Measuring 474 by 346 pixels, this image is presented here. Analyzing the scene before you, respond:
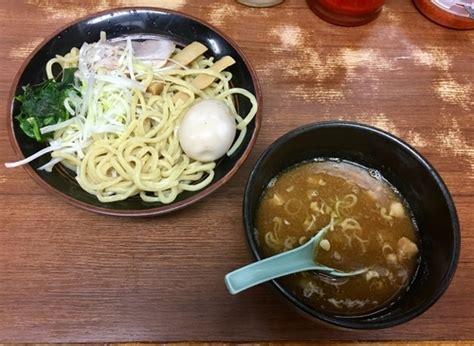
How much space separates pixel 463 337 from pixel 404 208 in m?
0.34

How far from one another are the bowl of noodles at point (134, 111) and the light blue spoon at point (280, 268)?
307mm

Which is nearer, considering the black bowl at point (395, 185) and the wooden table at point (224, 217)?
the black bowl at point (395, 185)

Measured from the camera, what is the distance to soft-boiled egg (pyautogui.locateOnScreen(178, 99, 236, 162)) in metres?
1.26

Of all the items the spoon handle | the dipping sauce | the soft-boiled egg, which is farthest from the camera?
the soft-boiled egg

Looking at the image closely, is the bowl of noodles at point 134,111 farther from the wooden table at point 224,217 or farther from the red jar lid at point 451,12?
the red jar lid at point 451,12

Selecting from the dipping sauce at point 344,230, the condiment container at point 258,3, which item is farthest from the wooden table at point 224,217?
the dipping sauce at point 344,230

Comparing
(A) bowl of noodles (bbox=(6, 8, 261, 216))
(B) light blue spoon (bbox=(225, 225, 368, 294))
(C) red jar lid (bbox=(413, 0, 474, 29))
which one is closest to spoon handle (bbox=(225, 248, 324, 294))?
(B) light blue spoon (bbox=(225, 225, 368, 294))

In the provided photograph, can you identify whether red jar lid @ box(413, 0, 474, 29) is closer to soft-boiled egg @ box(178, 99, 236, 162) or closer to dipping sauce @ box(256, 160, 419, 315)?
dipping sauce @ box(256, 160, 419, 315)

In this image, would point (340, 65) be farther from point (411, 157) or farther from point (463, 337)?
point (463, 337)

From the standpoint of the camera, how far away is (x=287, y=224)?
1.14 m

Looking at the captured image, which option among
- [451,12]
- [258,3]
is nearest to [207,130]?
[258,3]

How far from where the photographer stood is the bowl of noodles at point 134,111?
1.26 m

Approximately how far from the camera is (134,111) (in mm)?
1393

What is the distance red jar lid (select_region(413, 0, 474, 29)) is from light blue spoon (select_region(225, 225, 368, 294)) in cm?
109
